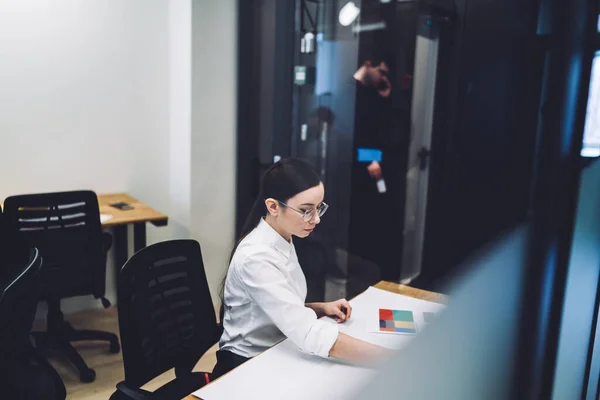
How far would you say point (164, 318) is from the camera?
163 centimetres

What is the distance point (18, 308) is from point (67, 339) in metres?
1.50

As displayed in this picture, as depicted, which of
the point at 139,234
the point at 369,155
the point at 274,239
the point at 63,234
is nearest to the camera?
the point at 274,239

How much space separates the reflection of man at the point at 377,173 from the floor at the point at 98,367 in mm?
1175

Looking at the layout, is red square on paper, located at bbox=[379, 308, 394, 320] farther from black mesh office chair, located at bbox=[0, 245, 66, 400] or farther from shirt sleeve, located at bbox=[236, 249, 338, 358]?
black mesh office chair, located at bbox=[0, 245, 66, 400]

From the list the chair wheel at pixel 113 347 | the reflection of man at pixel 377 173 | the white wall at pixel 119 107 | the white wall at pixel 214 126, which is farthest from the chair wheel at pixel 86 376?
the reflection of man at pixel 377 173

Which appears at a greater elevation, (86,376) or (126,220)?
(126,220)

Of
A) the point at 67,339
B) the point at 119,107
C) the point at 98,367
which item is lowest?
the point at 98,367

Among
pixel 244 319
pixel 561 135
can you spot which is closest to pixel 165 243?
pixel 244 319

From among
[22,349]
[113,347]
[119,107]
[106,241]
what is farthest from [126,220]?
[22,349]

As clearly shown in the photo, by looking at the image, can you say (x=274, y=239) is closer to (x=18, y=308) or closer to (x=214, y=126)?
(x=18, y=308)

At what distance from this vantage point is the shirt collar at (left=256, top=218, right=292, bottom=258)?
5.30 feet

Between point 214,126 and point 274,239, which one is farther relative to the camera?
point 214,126

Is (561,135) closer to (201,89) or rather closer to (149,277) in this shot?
(149,277)

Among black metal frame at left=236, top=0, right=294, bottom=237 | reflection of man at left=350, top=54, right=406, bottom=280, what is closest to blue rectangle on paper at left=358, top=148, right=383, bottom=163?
reflection of man at left=350, top=54, right=406, bottom=280
